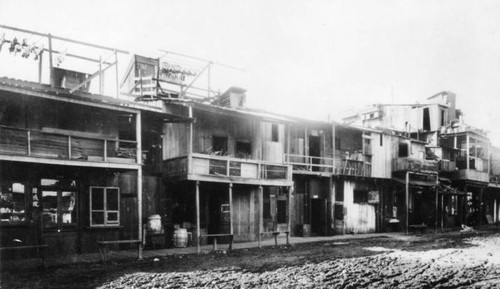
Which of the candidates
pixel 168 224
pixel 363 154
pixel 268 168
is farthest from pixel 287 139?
pixel 168 224

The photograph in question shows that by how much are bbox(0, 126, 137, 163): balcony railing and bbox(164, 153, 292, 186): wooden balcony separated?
8.45ft

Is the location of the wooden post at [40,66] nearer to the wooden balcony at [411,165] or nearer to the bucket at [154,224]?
the bucket at [154,224]

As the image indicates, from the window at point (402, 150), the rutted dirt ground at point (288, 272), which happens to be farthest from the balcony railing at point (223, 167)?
the window at point (402, 150)

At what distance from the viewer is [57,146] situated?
17094 millimetres

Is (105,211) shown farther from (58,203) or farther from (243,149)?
(243,149)

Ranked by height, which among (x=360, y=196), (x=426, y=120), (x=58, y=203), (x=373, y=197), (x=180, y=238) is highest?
(x=426, y=120)

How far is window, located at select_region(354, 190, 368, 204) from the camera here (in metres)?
32.6

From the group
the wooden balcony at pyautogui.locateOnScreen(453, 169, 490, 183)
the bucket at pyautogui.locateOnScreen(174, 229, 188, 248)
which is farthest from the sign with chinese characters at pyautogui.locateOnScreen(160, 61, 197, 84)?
the wooden balcony at pyautogui.locateOnScreen(453, 169, 490, 183)

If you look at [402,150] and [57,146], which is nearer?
[57,146]

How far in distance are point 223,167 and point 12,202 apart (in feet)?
31.4

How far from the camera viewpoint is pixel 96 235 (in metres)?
19.4

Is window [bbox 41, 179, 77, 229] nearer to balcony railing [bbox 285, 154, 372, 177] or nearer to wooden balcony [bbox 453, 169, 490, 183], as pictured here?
balcony railing [bbox 285, 154, 372, 177]

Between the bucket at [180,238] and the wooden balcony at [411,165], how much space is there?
20392mm

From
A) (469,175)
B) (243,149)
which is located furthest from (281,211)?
(469,175)
